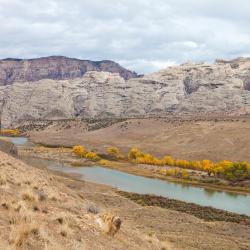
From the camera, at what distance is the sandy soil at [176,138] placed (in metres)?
→ 131

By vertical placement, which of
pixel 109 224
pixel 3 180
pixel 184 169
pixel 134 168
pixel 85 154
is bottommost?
pixel 134 168

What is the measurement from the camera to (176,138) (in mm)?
152250

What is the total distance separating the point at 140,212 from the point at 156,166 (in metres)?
75.4

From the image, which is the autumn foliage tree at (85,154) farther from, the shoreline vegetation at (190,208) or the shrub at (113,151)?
the shoreline vegetation at (190,208)

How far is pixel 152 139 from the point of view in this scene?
513 ft

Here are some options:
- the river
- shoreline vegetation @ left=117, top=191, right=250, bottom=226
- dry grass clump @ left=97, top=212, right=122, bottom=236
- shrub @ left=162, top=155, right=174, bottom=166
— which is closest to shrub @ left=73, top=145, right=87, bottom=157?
the river

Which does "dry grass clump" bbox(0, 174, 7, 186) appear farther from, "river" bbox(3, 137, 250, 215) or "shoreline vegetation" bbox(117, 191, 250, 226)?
"river" bbox(3, 137, 250, 215)

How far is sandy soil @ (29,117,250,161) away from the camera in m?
131

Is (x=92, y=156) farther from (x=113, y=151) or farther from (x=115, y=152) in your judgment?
(x=115, y=152)

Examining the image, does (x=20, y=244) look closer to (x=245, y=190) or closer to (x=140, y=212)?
(x=140, y=212)

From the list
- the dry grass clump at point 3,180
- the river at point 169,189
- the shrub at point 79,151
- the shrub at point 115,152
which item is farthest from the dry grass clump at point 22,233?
the shrub at point 79,151

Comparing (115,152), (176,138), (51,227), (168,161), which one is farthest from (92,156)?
(51,227)

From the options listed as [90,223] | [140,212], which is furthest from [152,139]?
[90,223]

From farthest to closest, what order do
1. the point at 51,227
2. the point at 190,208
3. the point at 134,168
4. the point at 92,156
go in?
the point at 92,156, the point at 134,168, the point at 190,208, the point at 51,227
